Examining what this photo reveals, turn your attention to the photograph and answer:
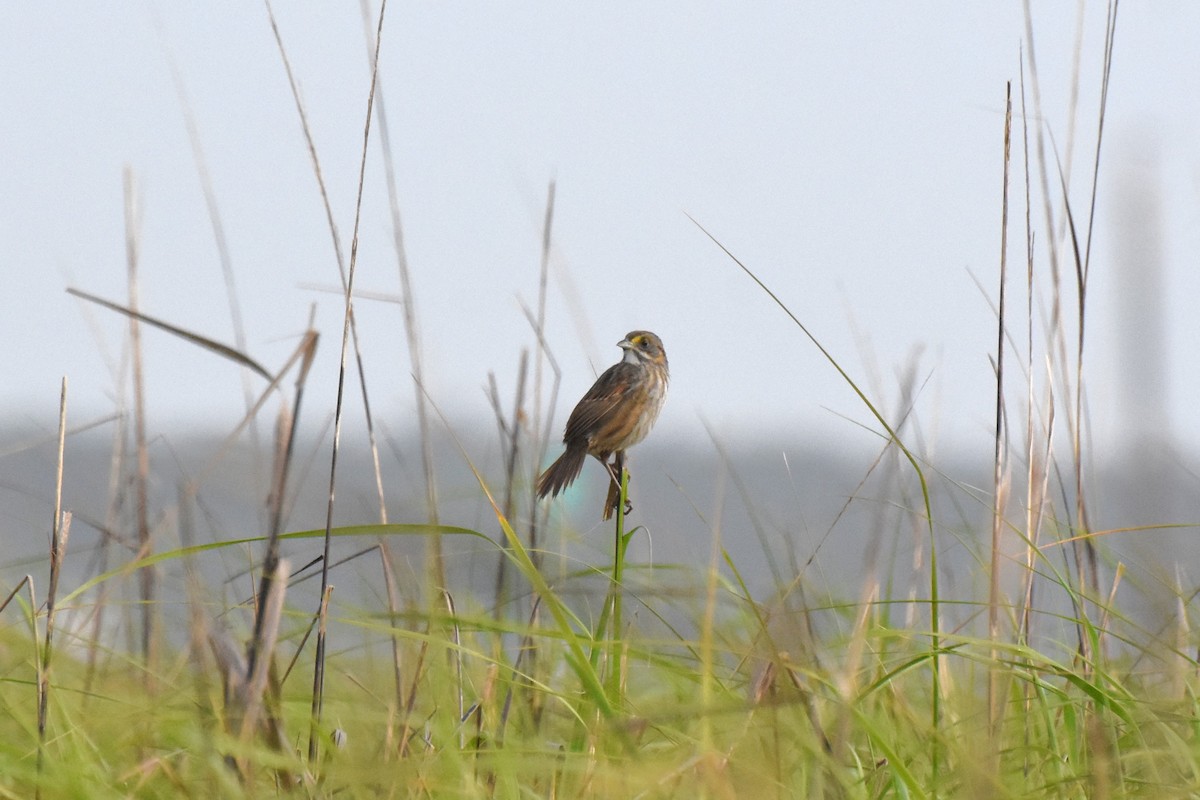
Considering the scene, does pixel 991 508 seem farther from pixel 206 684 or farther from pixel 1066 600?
pixel 206 684

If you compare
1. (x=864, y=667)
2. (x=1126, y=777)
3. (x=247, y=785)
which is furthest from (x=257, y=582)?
(x=1126, y=777)

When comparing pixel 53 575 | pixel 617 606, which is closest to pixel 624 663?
pixel 617 606

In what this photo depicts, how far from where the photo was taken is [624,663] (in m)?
1.90

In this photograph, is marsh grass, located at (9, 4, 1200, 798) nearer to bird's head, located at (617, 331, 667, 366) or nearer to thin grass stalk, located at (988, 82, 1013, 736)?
thin grass stalk, located at (988, 82, 1013, 736)

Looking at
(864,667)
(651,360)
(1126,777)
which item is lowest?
(1126,777)

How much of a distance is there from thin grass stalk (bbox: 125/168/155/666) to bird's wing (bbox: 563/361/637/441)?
1.18 meters

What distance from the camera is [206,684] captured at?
1642 millimetres

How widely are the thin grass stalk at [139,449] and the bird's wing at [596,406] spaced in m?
1.18

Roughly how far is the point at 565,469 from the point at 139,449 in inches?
47.6

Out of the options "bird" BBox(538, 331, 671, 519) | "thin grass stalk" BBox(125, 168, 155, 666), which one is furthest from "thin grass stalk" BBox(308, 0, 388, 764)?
"bird" BBox(538, 331, 671, 519)

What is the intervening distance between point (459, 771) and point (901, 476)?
910mm

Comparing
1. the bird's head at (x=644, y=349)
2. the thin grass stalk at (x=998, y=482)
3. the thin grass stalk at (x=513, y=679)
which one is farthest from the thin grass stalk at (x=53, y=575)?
the bird's head at (x=644, y=349)

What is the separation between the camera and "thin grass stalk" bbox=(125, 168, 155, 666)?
2572mm

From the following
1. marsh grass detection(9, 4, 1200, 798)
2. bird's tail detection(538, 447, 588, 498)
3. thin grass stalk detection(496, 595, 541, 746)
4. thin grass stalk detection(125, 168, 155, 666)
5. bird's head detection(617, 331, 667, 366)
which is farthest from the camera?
bird's head detection(617, 331, 667, 366)
